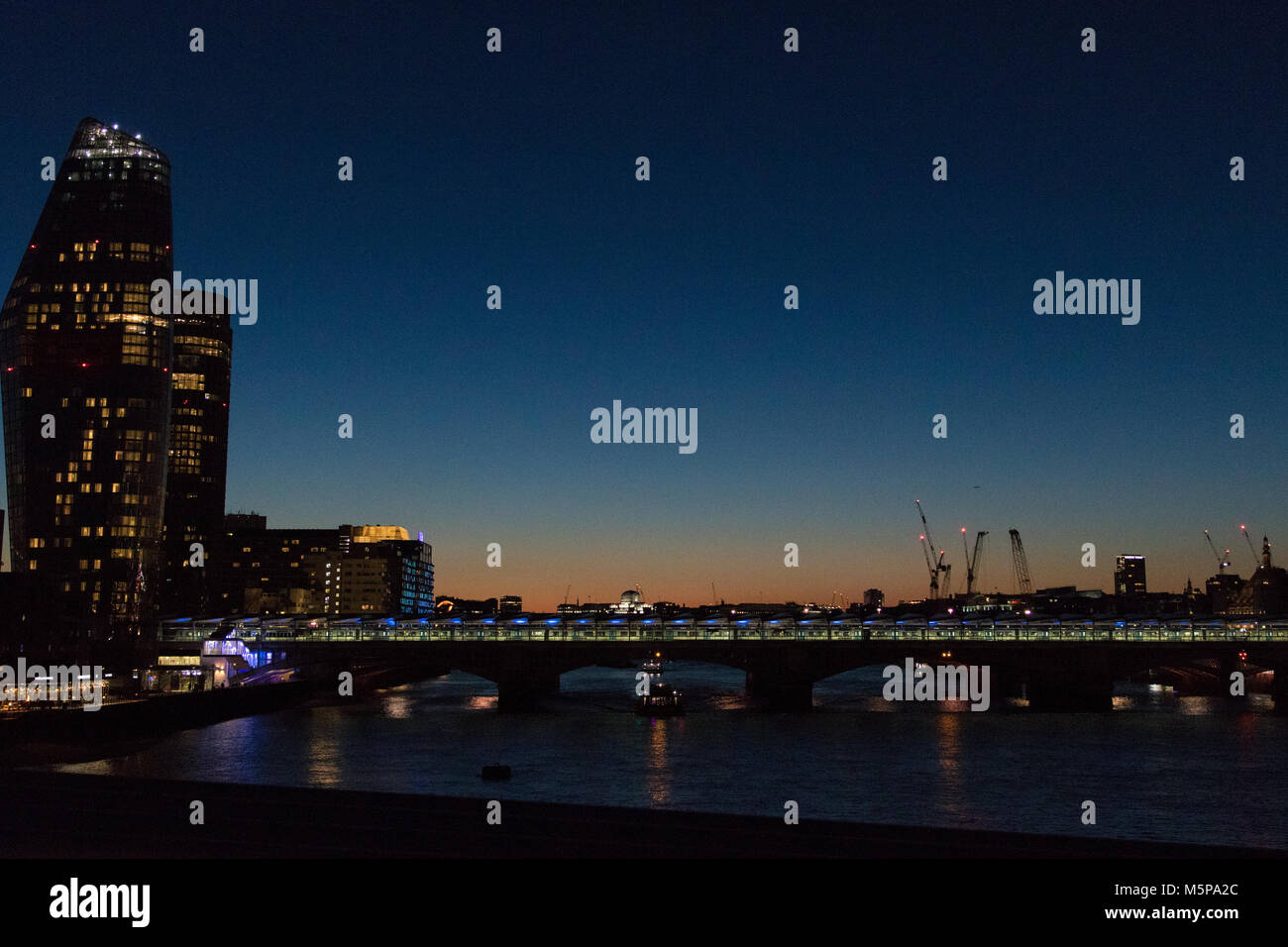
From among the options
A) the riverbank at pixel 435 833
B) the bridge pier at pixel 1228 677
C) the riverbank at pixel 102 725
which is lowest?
the bridge pier at pixel 1228 677

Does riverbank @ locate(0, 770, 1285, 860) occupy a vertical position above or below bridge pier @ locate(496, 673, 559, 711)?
above

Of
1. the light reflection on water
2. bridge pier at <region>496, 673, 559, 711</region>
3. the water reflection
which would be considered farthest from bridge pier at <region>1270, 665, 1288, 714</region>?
bridge pier at <region>496, 673, 559, 711</region>

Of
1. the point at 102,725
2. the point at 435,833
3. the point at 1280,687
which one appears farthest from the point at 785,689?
the point at 435,833

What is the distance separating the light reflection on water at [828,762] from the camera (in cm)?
6519

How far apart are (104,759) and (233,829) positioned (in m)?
56.6

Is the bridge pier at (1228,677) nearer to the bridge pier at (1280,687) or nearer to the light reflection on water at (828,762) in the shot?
the bridge pier at (1280,687)

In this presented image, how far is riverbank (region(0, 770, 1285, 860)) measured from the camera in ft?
122

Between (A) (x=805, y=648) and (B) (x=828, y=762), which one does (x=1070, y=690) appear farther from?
(B) (x=828, y=762)

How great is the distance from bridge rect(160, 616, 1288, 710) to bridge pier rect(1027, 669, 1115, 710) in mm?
145

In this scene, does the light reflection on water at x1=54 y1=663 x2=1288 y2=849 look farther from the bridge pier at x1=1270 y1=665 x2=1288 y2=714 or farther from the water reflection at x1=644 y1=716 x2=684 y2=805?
the bridge pier at x1=1270 y1=665 x2=1288 y2=714

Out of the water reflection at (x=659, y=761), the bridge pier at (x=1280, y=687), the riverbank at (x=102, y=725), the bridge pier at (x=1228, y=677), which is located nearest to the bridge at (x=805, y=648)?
the bridge pier at (x=1280, y=687)

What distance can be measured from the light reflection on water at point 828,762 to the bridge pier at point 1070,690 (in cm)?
352

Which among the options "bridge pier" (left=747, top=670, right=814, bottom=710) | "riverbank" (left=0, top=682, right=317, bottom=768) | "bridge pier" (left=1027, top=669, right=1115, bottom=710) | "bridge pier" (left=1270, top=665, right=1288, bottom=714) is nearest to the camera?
"riverbank" (left=0, top=682, right=317, bottom=768)
